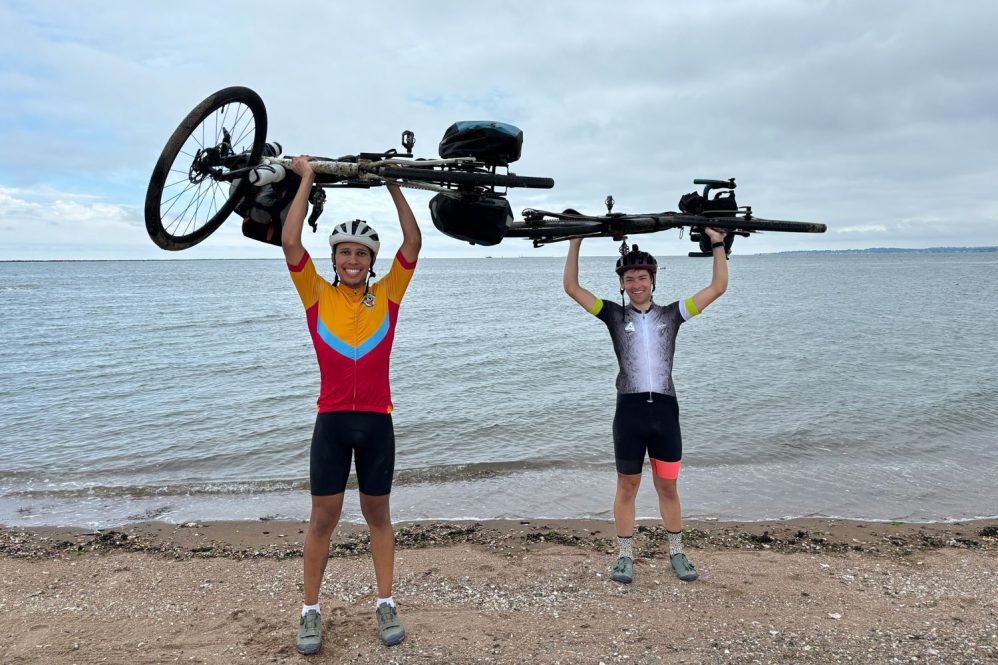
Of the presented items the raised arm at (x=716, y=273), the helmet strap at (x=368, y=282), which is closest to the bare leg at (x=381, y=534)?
the helmet strap at (x=368, y=282)

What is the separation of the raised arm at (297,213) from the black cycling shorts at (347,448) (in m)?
1.00

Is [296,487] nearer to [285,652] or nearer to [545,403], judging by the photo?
[285,652]

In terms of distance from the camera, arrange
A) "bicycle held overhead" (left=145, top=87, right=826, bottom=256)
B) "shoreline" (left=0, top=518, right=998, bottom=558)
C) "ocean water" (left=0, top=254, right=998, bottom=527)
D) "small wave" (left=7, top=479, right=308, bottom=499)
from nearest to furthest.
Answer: "bicycle held overhead" (left=145, top=87, right=826, bottom=256) → "shoreline" (left=0, top=518, right=998, bottom=558) → "ocean water" (left=0, top=254, right=998, bottom=527) → "small wave" (left=7, top=479, right=308, bottom=499)

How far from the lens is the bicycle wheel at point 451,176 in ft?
11.5

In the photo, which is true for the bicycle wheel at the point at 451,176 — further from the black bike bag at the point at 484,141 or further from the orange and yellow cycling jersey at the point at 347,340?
the orange and yellow cycling jersey at the point at 347,340

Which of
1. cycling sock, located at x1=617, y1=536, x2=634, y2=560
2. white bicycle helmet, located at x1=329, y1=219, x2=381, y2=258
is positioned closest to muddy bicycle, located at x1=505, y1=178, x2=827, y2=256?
white bicycle helmet, located at x1=329, y1=219, x2=381, y2=258

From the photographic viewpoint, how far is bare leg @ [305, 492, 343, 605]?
386cm

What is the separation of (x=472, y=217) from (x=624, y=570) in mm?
3052

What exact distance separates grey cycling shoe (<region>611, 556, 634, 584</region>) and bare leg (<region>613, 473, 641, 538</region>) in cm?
19

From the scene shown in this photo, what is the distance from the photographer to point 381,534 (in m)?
4.07

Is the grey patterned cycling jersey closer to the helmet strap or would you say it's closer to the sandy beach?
the sandy beach

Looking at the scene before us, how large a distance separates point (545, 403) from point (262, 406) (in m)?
6.24

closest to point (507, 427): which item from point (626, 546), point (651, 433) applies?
point (626, 546)

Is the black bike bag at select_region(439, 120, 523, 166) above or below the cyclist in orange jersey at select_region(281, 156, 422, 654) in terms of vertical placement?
above
